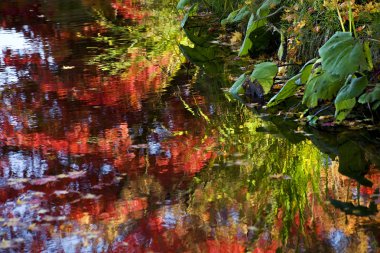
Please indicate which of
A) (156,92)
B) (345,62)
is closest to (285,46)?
(156,92)

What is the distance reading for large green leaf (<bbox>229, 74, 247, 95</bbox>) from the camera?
24.4 feet

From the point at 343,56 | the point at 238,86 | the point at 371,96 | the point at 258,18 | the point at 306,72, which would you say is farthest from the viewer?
the point at 258,18

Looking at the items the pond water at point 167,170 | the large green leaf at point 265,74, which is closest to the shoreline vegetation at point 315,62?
the large green leaf at point 265,74

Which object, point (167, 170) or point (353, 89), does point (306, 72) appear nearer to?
point (353, 89)

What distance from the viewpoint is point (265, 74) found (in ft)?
23.1

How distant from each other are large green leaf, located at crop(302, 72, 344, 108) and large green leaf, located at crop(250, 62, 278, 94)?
70 cm

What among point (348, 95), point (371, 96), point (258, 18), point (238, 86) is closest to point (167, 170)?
point (348, 95)

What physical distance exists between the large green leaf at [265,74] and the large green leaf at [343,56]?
1.29 m

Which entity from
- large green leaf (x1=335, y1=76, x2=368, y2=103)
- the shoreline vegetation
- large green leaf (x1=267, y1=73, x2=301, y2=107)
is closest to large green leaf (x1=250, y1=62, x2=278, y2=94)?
the shoreline vegetation

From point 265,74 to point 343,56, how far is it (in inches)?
57.5

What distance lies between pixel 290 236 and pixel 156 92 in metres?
4.01

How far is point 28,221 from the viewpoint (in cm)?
464

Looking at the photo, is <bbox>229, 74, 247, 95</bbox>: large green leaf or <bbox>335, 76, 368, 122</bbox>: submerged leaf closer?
<bbox>335, 76, 368, 122</bbox>: submerged leaf

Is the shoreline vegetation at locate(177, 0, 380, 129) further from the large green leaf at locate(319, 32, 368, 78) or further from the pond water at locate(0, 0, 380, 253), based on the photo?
the pond water at locate(0, 0, 380, 253)
